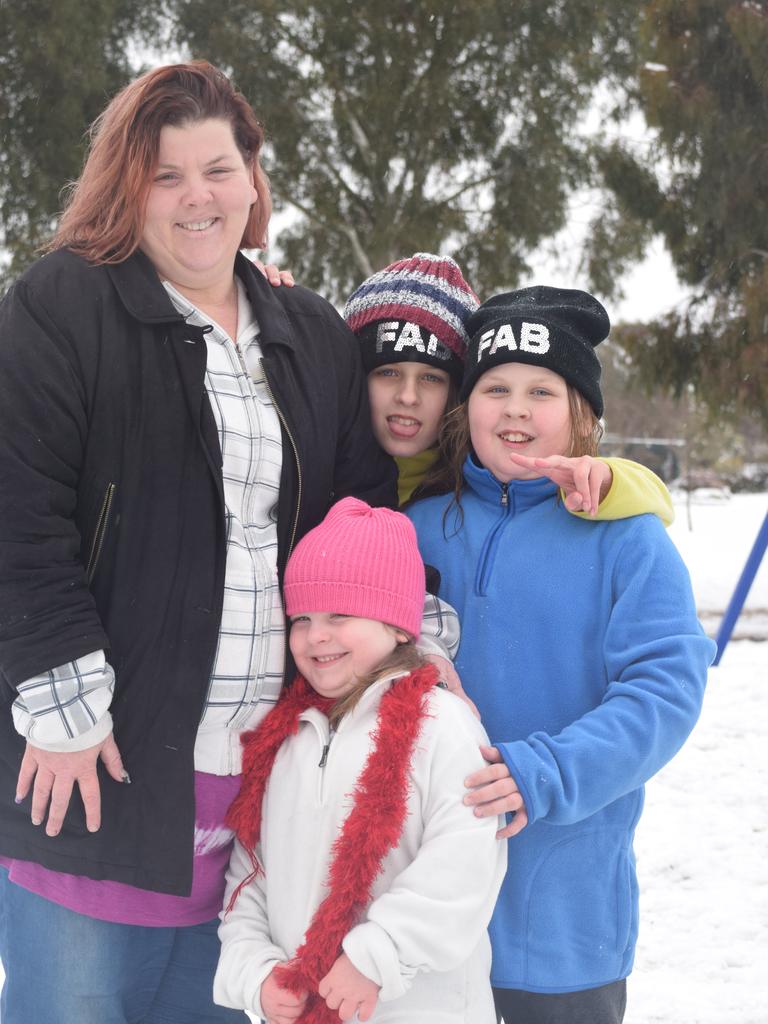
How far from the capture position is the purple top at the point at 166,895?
1.61 m

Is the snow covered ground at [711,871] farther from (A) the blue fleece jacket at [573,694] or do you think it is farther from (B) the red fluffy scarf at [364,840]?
(B) the red fluffy scarf at [364,840]

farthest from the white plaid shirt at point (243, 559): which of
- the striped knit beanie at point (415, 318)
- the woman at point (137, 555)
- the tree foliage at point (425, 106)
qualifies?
the tree foliage at point (425, 106)

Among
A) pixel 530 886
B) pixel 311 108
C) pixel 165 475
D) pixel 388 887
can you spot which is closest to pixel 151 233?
pixel 165 475

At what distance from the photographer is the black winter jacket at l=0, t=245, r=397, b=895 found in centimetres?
150

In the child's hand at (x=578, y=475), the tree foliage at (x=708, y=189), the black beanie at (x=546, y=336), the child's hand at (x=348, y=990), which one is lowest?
the child's hand at (x=348, y=990)

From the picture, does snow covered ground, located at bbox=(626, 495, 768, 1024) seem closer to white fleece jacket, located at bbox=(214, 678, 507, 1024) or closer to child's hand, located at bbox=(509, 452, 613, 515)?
white fleece jacket, located at bbox=(214, 678, 507, 1024)

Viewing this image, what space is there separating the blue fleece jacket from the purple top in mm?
491

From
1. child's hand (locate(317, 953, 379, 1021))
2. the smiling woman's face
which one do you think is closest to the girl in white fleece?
child's hand (locate(317, 953, 379, 1021))

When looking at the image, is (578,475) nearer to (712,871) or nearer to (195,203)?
(195,203)

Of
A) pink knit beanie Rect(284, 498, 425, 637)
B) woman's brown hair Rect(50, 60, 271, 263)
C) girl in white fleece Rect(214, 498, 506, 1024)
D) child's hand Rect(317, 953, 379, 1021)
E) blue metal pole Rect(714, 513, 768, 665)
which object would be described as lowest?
blue metal pole Rect(714, 513, 768, 665)

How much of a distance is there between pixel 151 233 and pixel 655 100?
29.4ft

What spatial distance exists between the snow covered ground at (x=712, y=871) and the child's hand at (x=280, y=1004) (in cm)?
177

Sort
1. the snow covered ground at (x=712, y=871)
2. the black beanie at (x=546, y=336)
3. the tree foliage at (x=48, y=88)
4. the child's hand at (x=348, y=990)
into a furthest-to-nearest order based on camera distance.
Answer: the tree foliage at (x=48, y=88) → the snow covered ground at (x=712, y=871) → the black beanie at (x=546, y=336) → the child's hand at (x=348, y=990)

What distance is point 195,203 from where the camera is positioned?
1.66 metres
